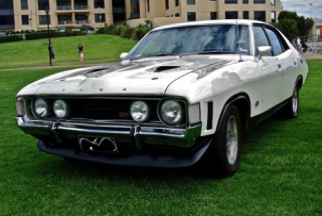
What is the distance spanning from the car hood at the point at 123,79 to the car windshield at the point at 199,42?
0.45 m

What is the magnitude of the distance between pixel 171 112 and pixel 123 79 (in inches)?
22.3

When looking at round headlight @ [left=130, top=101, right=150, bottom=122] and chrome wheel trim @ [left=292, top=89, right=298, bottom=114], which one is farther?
chrome wheel trim @ [left=292, top=89, right=298, bottom=114]

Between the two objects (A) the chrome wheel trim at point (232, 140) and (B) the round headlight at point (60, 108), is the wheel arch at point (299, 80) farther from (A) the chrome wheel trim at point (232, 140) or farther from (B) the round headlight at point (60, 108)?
(B) the round headlight at point (60, 108)

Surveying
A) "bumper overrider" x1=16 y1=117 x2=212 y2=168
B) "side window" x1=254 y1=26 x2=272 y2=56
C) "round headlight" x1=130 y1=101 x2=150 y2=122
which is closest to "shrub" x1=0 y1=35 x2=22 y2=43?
"side window" x1=254 y1=26 x2=272 y2=56

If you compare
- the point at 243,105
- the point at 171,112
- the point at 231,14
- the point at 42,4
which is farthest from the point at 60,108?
the point at 42,4

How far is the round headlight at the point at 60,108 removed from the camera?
386cm

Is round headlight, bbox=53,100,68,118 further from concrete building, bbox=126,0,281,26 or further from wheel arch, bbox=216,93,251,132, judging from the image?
concrete building, bbox=126,0,281,26

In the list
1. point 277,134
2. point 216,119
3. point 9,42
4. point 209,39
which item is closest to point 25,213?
point 216,119

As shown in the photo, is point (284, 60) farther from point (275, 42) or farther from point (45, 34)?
point (45, 34)

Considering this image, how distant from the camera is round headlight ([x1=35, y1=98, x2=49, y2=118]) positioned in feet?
13.0

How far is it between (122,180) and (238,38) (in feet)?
7.01

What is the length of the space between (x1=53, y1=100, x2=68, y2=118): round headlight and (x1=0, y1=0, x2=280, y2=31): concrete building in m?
59.8

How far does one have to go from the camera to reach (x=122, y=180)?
4.04 m

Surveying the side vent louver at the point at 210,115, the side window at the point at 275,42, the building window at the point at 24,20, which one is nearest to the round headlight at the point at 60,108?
the side vent louver at the point at 210,115
